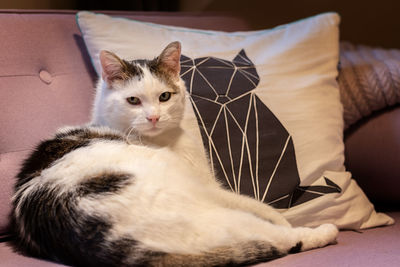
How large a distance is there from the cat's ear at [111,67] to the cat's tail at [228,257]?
54 centimetres

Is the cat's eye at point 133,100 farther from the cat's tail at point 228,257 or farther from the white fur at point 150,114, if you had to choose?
the cat's tail at point 228,257

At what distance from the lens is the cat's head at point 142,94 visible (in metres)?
1.13

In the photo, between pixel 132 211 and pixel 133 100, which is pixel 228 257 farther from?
pixel 133 100

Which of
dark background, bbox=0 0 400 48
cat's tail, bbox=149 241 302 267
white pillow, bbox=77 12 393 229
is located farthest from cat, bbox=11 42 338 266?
dark background, bbox=0 0 400 48

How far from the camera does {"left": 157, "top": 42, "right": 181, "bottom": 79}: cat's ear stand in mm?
1182

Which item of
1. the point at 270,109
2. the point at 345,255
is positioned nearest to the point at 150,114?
the point at 270,109

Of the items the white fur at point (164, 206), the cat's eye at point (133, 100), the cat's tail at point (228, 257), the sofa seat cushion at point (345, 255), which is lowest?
the sofa seat cushion at point (345, 255)

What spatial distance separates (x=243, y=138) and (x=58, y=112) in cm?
55

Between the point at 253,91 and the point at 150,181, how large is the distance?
1.70 ft

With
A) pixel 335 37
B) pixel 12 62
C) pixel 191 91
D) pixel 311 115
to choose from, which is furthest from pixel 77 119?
pixel 335 37

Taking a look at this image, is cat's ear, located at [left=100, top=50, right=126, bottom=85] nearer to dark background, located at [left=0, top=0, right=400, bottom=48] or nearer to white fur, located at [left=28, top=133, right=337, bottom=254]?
white fur, located at [left=28, top=133, right=337, bottom=254]

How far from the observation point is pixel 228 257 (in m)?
0.87

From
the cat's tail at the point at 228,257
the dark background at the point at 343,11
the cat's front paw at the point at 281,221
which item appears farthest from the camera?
the dark background at the point at 343,11

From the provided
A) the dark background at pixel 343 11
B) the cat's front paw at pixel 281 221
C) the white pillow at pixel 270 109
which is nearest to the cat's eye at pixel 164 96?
the white pillow at pixel 270 109
